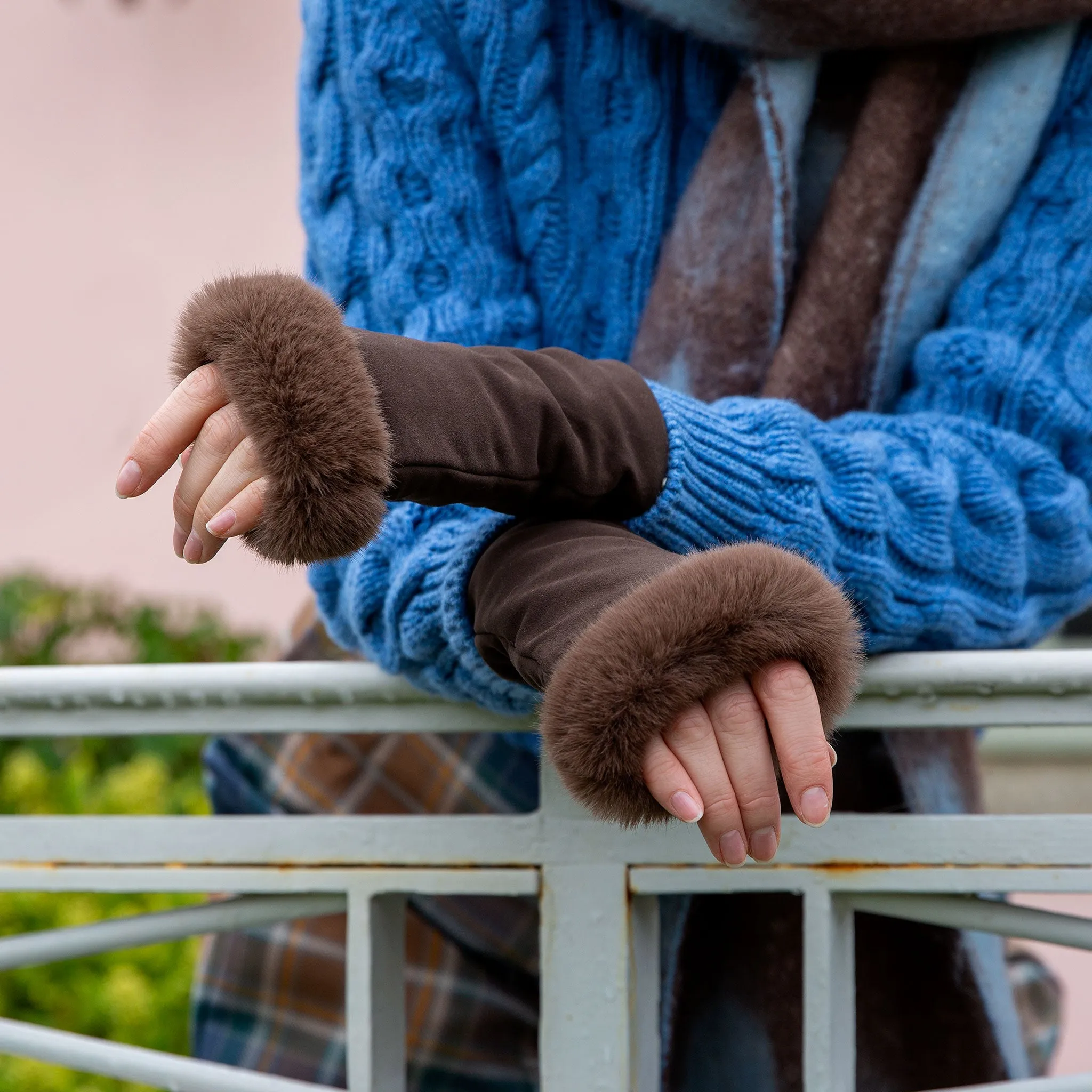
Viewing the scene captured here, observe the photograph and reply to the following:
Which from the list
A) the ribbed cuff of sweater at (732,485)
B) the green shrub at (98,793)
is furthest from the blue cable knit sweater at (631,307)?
the green shrub at (98,793)

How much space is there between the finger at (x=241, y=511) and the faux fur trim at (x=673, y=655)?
0.14 metres

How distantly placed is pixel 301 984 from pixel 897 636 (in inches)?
22.5

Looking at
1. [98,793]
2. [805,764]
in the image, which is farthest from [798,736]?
[98,793]

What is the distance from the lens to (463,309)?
2.56 feet

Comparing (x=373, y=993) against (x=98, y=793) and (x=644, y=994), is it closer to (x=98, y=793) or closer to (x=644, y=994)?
(x=644, y=994)

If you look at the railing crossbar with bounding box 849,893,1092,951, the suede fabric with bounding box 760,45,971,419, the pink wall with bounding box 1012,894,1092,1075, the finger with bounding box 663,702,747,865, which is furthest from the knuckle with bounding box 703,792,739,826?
the pink wall with bounding box 1012,894,1092,1075

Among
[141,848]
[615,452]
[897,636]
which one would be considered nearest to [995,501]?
[897,636]

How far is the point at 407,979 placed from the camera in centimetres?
101

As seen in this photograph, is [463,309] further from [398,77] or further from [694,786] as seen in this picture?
[694,786]

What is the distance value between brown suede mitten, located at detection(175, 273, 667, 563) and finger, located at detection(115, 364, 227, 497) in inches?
0.4

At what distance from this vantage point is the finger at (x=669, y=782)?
0.48 metres

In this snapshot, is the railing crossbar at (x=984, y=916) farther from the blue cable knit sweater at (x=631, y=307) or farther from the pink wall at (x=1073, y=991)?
the pink wall at (x=1073, y=991)

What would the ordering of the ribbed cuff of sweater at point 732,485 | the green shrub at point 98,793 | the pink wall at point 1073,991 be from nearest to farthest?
1. the ribbed cuff of sweater at point 732,485
2. the green shrub at point 98,793
3. the pink wall at point 1073,991

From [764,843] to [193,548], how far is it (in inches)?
10.4
